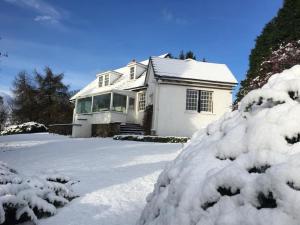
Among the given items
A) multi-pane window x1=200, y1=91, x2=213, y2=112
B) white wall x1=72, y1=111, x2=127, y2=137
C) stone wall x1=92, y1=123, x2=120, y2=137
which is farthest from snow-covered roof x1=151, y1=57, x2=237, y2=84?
stone wall x1=92, y1=123, x2=120, y2=137

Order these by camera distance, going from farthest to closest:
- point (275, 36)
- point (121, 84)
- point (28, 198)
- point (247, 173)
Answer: point (121, 84)
point (275, 36)
point (28, 198)
point (247, 173)

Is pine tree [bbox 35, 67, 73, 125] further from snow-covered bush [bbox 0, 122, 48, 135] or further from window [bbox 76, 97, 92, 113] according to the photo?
window [bbox 76, 97, 92, 113]

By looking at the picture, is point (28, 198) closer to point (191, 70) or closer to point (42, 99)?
point (191, 70)

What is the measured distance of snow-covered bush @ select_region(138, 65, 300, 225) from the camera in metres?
3.08

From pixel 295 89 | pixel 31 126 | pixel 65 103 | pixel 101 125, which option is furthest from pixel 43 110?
pixel 295 89

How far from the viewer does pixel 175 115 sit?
92.5ft

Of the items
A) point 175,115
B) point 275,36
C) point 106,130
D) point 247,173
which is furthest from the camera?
point 106,130

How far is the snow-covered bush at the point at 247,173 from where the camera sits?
3078 millimetres

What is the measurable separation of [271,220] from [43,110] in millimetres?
51436

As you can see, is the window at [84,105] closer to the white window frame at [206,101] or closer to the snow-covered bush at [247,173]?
the white window frame at [206,101]

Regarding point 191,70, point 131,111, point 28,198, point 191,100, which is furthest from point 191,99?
point 28,198

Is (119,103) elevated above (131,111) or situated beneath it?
elevated above

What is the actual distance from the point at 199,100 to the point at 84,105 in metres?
11.0

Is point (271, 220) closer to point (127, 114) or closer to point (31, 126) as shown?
point (127, 114)
